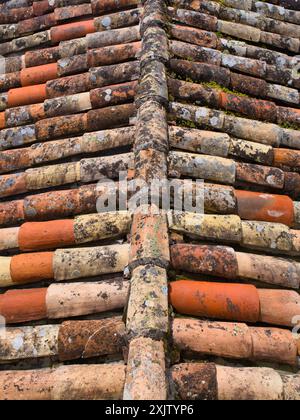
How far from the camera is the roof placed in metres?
2.14

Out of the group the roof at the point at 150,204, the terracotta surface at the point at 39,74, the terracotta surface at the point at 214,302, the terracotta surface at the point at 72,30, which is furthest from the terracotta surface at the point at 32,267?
the terracotta surface at the point at 72,30

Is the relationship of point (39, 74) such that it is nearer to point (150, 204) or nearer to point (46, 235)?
point (46, 235)

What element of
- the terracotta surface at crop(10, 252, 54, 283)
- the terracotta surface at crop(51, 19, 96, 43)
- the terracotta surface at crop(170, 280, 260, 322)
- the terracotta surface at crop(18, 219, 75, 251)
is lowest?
the terracotta surface at crop(170, 280, 260, 322)

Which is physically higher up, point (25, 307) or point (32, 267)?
point (32, 267)

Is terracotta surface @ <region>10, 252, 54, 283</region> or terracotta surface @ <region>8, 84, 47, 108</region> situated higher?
terracotta surface @ <region>8, 84, 47, 108</region>

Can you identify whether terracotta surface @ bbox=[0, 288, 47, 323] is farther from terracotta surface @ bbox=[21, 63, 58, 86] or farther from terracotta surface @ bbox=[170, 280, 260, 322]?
terracotta surface @ bbox=[21, 63, 58, 86]

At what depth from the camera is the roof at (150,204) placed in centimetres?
214

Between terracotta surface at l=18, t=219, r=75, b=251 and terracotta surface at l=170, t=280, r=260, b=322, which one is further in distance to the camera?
terracotta surface at l=18, t=219, r=75, b=251

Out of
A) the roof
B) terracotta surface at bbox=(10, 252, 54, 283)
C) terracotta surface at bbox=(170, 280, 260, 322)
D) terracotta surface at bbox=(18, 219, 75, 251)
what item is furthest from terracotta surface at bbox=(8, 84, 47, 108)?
terracotta surface at bbox=(170, 280, 260, 322)

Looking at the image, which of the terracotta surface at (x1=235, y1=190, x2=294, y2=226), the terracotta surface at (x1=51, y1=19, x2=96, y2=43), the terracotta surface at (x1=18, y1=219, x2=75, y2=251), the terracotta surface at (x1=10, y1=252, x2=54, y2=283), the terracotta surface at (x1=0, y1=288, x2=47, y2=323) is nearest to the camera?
the terracotta surface at (x1=0, y1=288, x2=47, y2=323)

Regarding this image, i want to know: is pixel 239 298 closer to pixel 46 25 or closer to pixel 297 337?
pixel 297 337

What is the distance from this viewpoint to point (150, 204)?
8.70ft

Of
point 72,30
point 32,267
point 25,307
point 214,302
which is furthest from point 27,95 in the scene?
point 214,302

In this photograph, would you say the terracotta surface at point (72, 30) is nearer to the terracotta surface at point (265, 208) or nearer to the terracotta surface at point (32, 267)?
the terracotta surface at point (265, 208)
